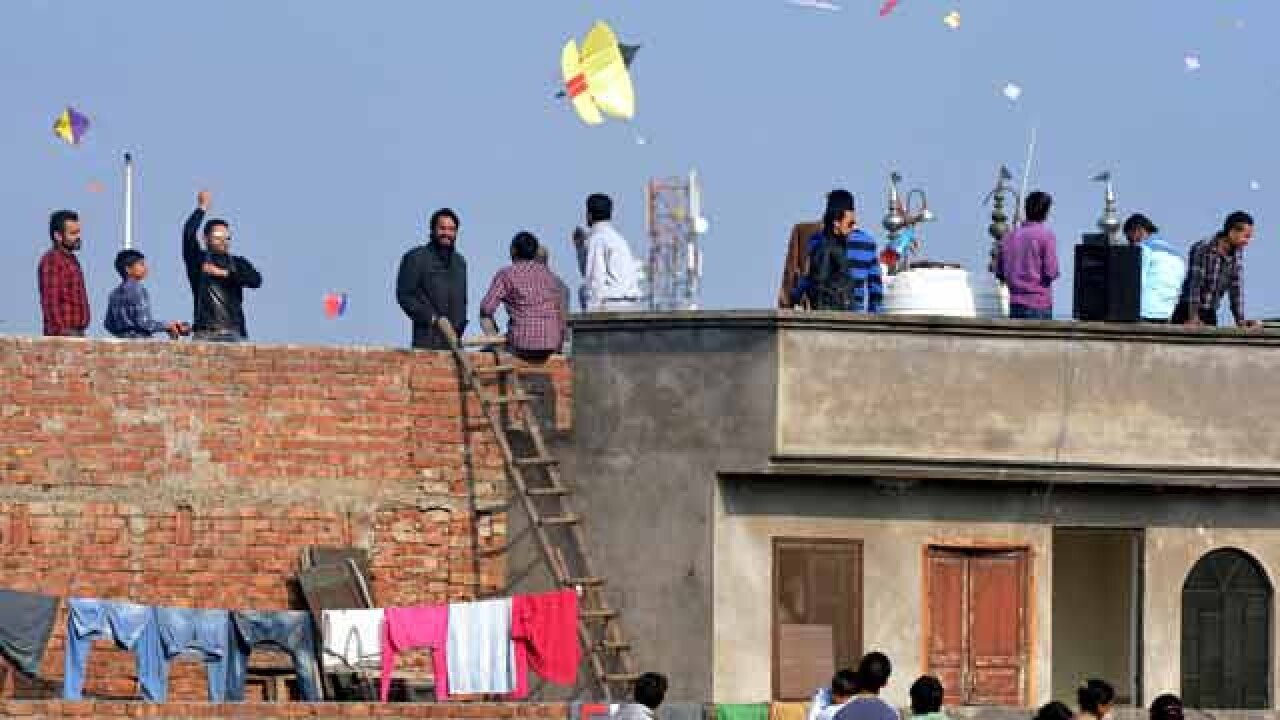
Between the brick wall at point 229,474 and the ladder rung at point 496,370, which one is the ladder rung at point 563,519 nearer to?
the brick wall at point 229,474

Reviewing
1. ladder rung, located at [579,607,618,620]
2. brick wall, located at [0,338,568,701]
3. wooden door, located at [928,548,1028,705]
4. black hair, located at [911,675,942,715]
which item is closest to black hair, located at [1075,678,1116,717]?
black hair, located at [911,675,942,715]

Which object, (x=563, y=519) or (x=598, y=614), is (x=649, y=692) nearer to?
(x=598, y=614)

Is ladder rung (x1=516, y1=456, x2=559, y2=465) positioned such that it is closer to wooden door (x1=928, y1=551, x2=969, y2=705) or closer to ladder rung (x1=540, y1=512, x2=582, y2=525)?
ladder rung (x1=540, y1=512, x2=582, y2=525)

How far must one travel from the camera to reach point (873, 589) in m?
29.5

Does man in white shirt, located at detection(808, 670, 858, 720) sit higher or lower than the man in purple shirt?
lower

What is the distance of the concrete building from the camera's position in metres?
29.2

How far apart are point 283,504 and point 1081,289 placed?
7.24 m

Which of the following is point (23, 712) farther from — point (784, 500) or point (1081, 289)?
point (1081, 289)

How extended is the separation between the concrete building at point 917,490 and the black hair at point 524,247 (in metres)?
0.76

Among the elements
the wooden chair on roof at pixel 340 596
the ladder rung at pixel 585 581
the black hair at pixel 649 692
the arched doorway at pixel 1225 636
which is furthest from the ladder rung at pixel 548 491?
the black hair at pixel 649 692

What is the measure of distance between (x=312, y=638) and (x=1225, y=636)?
815 centimetres

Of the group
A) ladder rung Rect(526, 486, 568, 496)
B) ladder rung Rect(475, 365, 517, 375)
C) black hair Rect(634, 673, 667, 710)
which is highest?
ladder rung Rect(475, 365, 517, 375)

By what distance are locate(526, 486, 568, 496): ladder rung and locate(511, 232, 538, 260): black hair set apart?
2.00 metres

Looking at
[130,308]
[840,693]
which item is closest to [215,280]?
[130,308]
